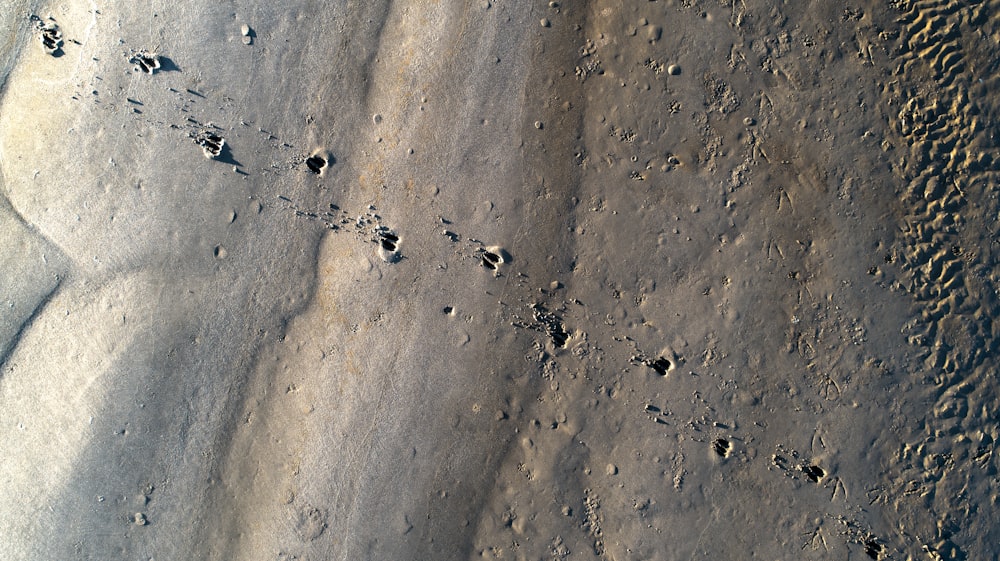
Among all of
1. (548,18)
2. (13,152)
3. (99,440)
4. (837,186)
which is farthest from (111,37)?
(837,186)

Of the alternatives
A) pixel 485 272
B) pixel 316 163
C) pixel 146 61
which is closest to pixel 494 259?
pixel 485 272

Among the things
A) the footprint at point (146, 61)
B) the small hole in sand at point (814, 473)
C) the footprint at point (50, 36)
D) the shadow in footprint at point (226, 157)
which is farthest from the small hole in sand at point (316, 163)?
the small hole in sand at point (814, 473)

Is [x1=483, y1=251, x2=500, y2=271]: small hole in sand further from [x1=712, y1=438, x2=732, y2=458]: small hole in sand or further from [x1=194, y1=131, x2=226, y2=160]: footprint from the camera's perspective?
[x1=194, y1=131, x2=226, y2=160]: footprint

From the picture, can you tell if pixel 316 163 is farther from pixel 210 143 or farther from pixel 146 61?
pixel 146 61

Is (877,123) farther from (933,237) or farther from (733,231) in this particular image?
(733,231)

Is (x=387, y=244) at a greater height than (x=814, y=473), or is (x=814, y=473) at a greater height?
(x=387, y=244)

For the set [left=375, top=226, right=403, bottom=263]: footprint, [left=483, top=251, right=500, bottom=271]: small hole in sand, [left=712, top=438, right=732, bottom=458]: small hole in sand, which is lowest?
[left=712, top=438, right=732, bottom=458]: small hole in sand

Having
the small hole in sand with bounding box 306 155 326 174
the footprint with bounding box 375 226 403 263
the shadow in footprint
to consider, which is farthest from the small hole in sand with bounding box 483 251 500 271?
the shadow in footprint

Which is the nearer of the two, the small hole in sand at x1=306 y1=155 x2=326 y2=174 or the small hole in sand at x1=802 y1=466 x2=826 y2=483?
the small hole in sand at x1=802 y1=466 x2=826 y2=483
